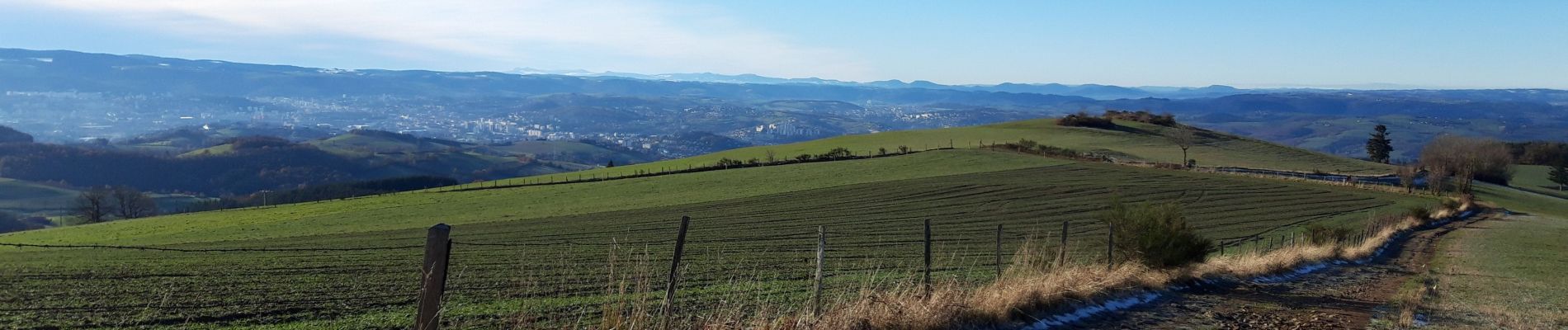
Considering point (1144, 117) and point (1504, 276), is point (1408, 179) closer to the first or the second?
Answer: point (1504, 276)

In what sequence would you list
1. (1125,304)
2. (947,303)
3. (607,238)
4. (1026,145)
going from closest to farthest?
(947,303), (1125,304), (607,238), (1026,145)

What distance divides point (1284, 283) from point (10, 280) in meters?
25.7

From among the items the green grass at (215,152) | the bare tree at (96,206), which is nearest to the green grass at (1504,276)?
the bare tree at (96,206)

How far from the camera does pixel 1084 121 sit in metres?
106

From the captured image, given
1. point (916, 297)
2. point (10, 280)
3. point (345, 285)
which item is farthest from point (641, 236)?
point (916, 297)

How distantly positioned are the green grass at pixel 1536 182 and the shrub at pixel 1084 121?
3730cm

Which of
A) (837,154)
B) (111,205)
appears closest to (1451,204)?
(837,154)

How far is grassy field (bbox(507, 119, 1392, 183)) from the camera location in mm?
75188

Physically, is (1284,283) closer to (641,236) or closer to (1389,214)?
(641,236)

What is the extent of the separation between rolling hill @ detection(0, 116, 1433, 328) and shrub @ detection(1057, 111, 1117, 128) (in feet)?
78.1

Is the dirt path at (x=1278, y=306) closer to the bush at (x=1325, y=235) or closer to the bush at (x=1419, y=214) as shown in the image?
the bush at (x=1325, y=235)

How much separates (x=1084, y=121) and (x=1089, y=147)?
25125 millimetres

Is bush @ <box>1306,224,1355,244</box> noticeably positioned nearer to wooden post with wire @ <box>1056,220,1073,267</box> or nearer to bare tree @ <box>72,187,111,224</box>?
wooden post with wire @ <box>1056,220,1073,267</box>

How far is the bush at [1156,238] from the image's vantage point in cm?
1578
